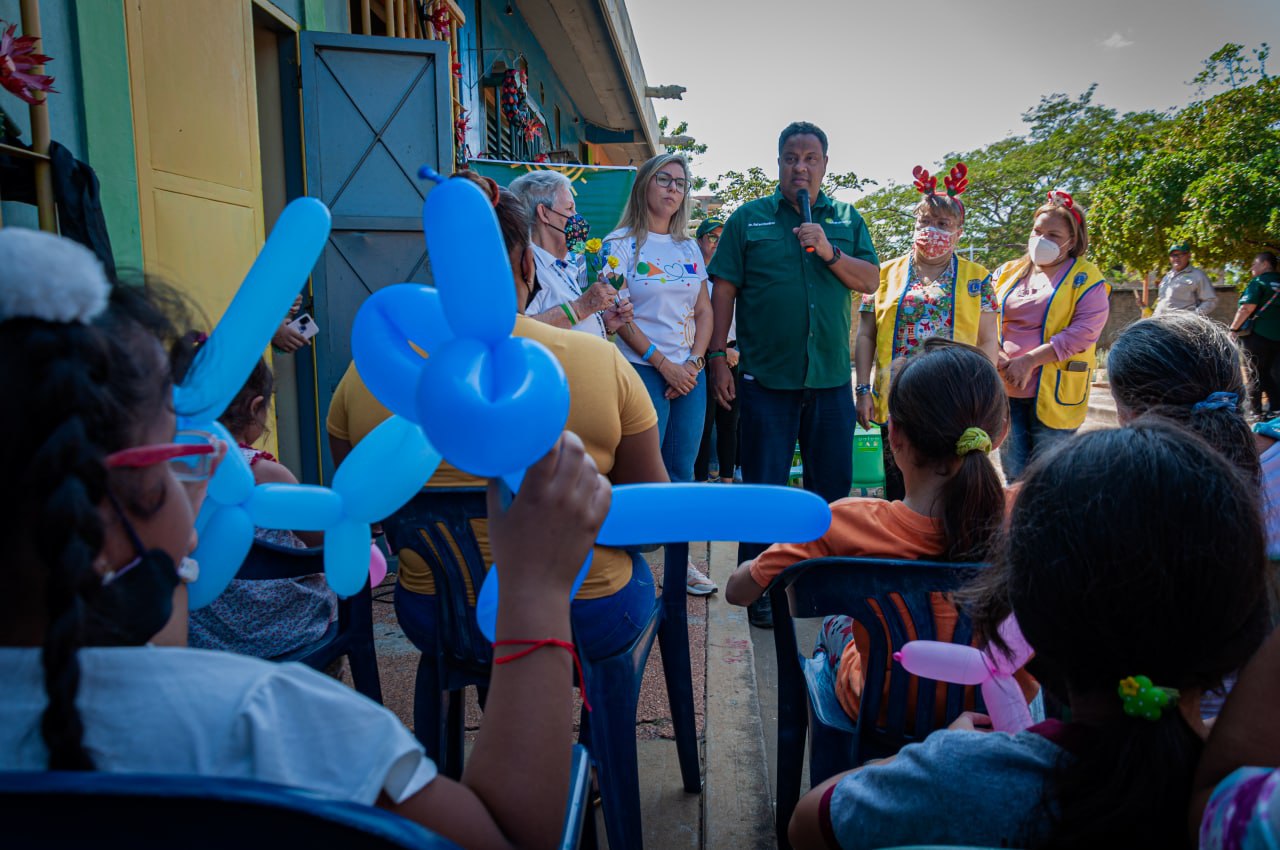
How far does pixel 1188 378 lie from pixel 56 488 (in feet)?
6.66

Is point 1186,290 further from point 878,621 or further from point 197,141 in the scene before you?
point 197,141

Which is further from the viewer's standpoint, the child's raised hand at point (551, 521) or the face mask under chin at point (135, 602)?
the child's raised hand at point (551, 521)

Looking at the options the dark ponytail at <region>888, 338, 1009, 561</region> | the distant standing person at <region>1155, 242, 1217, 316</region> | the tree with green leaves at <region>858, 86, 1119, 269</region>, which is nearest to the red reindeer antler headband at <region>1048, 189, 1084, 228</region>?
the dark ponytail at <region>888, 338, 1009, 561</region>

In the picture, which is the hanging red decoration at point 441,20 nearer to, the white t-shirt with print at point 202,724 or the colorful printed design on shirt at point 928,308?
the colorful printed design on shirt at point 928,308

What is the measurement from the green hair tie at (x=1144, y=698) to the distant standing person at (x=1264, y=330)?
31.5 ft

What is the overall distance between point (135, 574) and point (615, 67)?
9647 mm

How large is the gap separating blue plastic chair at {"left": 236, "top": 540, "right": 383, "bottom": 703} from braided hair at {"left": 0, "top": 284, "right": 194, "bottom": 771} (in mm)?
1153

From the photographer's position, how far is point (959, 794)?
87cm

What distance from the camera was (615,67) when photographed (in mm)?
9328

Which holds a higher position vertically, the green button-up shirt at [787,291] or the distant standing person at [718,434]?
the green button-up shirt at [787,291]

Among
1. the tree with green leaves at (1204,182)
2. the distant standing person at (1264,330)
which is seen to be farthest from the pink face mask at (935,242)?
the tree with green leaves at (1204,182)

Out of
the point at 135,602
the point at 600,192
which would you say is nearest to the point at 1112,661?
the point at 135,602

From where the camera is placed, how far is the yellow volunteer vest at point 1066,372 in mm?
3721

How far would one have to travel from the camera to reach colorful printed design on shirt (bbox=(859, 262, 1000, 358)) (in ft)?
11.5
